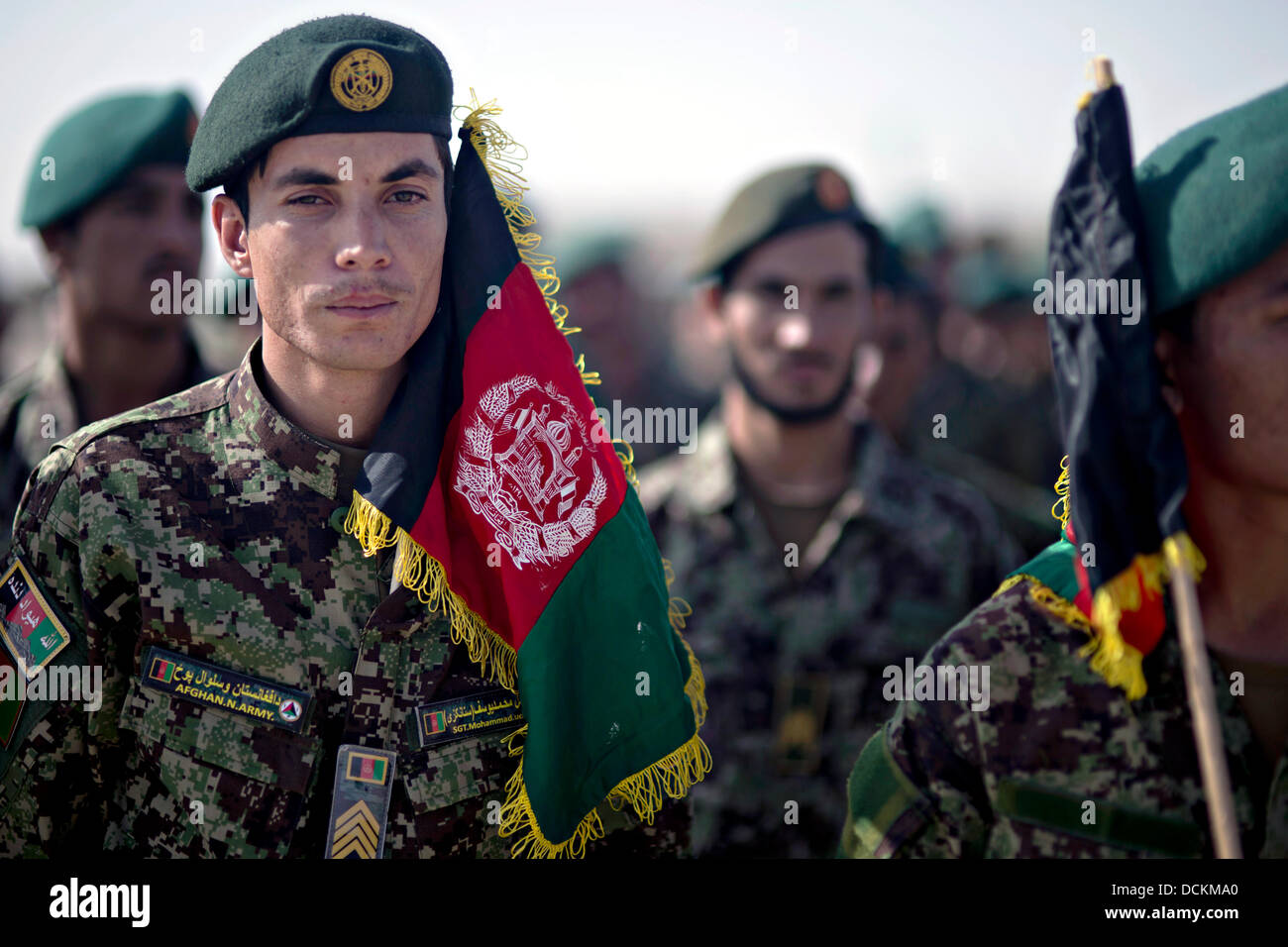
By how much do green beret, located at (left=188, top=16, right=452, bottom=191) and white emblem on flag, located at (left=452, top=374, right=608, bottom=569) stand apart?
671 mm

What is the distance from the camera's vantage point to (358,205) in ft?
8.72

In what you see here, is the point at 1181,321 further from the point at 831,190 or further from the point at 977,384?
the point at 977,384

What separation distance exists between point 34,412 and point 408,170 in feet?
10.8

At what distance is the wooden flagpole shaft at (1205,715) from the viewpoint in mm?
2273

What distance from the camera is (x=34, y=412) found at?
5.17 meters

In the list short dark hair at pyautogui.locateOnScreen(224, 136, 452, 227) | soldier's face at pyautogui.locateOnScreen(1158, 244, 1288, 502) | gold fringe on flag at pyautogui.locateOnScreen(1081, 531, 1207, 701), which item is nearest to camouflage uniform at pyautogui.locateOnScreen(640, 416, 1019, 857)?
gold fringe on flag at pyautogui.locateOnScreen(1081, 531, 1207, 701)

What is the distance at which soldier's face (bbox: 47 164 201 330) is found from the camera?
16.9 feet

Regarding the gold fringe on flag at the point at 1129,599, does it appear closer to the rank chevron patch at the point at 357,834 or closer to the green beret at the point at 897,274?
the rank chevron patch at the point at 357,834

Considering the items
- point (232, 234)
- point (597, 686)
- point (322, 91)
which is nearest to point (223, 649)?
point (597, 686)

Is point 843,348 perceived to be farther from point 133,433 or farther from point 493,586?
point 133,433

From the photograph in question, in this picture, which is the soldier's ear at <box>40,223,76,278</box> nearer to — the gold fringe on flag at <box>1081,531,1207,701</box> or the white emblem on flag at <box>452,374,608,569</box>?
the white emblem on flag at <box>452,374,608,569</box>

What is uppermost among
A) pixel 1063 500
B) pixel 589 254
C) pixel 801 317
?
pixel 589 254
